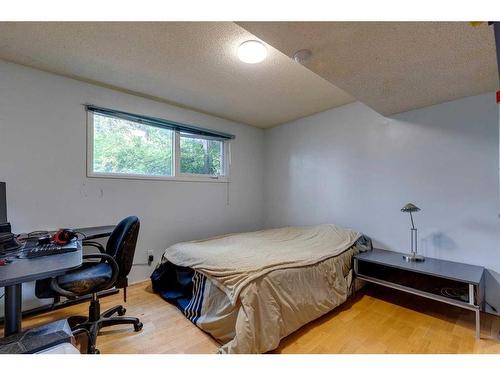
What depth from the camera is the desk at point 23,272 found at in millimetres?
1042

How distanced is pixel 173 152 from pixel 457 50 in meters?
2.93

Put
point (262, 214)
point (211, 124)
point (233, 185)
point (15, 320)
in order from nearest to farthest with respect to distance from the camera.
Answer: point (15, 320) → point (211, 124) → point (233, 185) → point (262, 214)

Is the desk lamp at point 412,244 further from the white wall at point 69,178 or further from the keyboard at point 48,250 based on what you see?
the keyboard at point 48,250

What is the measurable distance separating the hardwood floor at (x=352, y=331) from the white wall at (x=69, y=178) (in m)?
0.90

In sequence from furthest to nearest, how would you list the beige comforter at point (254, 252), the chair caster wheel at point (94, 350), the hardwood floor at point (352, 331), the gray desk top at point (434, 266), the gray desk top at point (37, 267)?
the gray desk top at point (434, 266), the beige comforter at point (254, 252), the hardwood floor at point (352, 331), the chair caster wheel at point (94, 350), the gray desk top at point (37, 267)

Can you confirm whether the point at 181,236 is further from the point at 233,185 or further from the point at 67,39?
the point at 67,39

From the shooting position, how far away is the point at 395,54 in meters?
1.49

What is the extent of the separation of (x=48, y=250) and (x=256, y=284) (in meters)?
1.36

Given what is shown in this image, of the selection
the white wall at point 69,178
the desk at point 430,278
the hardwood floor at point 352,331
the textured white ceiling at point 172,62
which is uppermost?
the textured white ceiling at point 172,62

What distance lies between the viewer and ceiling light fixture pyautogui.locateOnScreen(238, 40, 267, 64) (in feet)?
5.96

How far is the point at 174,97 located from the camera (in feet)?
9.59

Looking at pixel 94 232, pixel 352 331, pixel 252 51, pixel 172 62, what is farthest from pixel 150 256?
pixel 252 51

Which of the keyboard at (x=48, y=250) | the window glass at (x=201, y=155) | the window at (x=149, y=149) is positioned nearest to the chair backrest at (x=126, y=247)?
the keyboard at (x=48, y=250)
